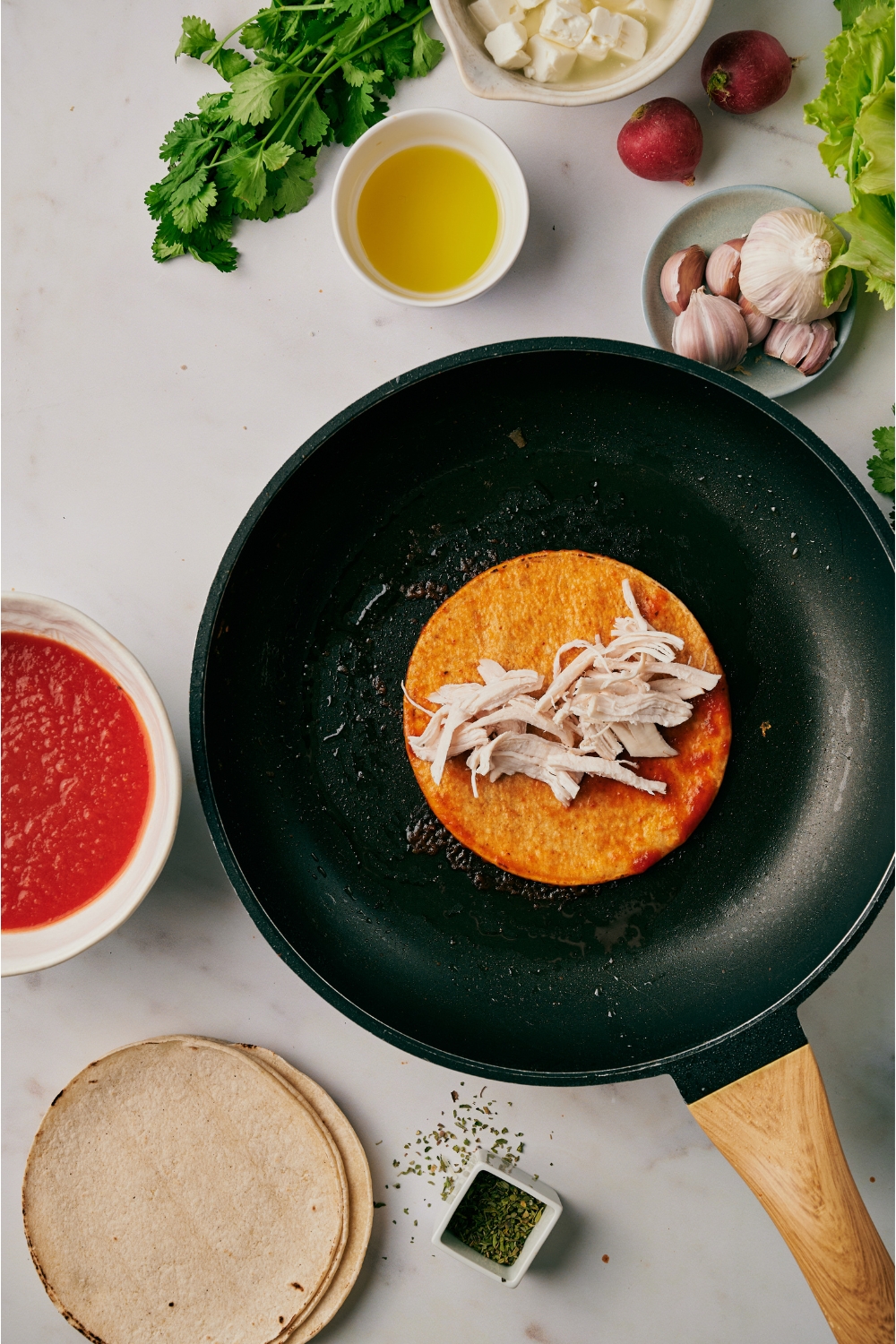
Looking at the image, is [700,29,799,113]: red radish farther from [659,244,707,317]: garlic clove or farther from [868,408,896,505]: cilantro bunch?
[868,408,896,505]: cilantro bunch

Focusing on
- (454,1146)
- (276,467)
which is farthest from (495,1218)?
(276,467)

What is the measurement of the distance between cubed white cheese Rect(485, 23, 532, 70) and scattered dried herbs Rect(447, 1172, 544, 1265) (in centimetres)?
238

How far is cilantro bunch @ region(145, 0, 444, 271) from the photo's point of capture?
190 centimetres

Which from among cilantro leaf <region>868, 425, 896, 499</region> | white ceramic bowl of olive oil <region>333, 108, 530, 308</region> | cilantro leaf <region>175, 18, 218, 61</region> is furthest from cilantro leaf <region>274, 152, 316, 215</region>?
cilantro leaf <region>868, 425, 896, 499</region>

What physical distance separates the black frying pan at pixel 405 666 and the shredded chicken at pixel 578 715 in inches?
6.5

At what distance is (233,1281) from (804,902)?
158 centimetres

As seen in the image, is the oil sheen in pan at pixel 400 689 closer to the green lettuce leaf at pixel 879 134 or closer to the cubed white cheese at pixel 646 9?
the green lettuce leaf at pixel 879 134

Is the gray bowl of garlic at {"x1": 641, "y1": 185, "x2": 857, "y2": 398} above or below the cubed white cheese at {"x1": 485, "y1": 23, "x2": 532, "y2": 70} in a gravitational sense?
below

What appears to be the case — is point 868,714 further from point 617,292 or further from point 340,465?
point 340,465

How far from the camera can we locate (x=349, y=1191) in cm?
203

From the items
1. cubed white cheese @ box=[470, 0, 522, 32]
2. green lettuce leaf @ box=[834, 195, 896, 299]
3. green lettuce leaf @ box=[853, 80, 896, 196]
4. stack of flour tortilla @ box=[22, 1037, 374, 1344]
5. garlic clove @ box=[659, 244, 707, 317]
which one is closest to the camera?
green lettuce leaf @ box=[853, 80, 896, 196]

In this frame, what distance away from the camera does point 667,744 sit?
6.26 ft

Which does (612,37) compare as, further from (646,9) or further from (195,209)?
(195,209)

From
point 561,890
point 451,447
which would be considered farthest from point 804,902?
point 451,447
